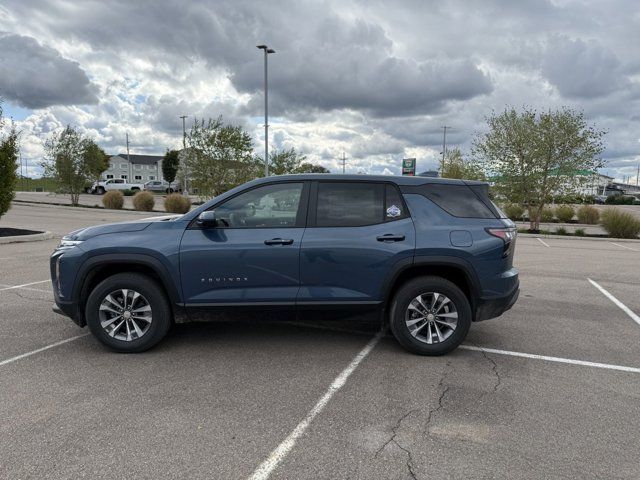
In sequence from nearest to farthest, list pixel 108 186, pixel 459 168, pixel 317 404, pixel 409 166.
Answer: pixel 317 404, pixel 459 168, pixel 409 166, pixel 108 186

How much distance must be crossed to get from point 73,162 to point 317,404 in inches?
1225

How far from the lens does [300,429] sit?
10.3 feet

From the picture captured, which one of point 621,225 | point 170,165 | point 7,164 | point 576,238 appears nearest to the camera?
point 7,164

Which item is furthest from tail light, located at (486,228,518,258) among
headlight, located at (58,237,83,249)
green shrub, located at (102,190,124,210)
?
green shrub, located at (102,190,124,210)

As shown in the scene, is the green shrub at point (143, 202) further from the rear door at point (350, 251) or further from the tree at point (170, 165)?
the tree at point (170, 165)

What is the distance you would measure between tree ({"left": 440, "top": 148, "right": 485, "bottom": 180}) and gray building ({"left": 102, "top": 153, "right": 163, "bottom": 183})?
301 ft

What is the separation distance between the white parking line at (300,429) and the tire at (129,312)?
69.3 inches

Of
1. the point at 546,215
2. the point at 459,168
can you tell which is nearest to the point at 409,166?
the point at 459,168

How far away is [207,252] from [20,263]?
7360 mm

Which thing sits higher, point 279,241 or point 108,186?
point 108,186

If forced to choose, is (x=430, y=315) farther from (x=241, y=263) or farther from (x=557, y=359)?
(x=241, y=263)

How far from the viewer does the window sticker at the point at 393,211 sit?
448cm

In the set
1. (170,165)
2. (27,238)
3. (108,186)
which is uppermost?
(170,165)

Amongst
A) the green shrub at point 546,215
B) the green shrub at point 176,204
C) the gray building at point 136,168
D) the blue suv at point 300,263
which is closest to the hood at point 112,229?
the blue suv at point 300,263
